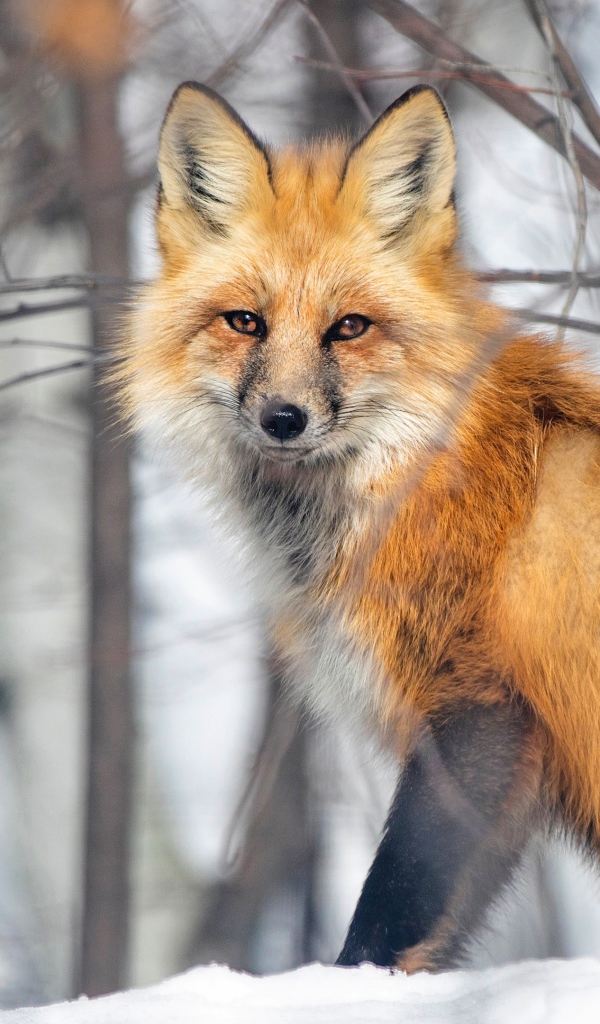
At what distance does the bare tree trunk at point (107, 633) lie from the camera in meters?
5.44

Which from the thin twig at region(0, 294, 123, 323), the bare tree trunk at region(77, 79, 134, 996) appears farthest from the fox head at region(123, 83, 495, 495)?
the bare tree trunk at region(77, 79, 134, 996)

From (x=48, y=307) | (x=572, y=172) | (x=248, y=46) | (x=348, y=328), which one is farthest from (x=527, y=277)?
(x=48, y=307)

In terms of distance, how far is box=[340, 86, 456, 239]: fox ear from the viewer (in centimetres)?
329

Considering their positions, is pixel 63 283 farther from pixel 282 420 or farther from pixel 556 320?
pixel 556 320

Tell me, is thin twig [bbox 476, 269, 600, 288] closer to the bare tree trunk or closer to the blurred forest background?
the blurred forest background

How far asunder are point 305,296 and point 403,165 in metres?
0.59

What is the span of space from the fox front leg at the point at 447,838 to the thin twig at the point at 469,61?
6.80ft

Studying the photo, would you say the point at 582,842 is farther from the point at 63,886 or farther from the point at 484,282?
the point at 63,886

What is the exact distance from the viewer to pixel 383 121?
10.8ft

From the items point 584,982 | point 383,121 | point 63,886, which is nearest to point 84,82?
point 383,121

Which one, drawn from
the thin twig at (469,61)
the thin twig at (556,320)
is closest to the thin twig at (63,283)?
the thin twig at (469,61)

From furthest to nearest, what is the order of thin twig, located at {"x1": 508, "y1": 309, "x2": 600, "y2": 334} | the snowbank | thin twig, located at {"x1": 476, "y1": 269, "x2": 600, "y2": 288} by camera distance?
thin twig, located at {"x1": 476, "y1": 269, "x2": 600, "y2": 288} < thin twig, located at {"x1": 508, "y1": 309, "x2": 600, "y2": 334} < the snowbank

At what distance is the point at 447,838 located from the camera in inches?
113

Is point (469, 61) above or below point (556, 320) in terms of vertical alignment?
above
